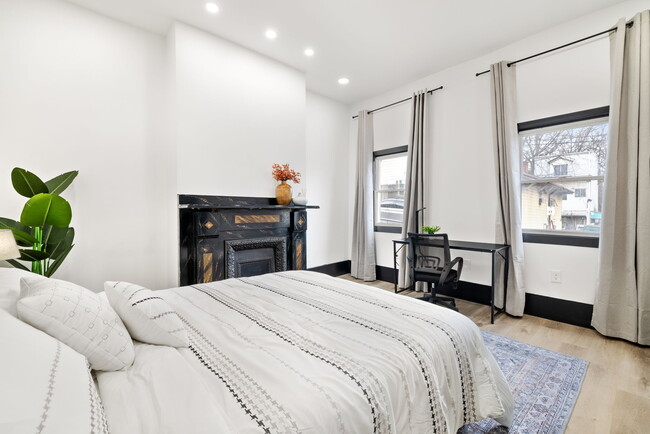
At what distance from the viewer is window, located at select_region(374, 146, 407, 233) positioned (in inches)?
184

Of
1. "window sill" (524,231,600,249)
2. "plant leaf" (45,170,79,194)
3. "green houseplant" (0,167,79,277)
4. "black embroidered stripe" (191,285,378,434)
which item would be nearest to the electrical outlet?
"window sill" (524,231,600,249)

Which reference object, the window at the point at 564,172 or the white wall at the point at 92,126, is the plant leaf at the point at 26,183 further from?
the window at the point at 564,172

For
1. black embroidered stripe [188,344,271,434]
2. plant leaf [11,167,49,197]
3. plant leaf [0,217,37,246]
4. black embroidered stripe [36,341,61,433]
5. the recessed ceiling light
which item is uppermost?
the recessed ceiling light

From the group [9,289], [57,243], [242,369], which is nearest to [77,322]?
[9,289]

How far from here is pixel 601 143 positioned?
2943 mm

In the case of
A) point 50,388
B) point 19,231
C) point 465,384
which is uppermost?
point 19,231

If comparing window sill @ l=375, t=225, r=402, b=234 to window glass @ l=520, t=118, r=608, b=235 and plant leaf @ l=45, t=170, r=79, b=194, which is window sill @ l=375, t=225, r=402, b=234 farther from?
plant leaf @ l=45, t=170, r=79, b=194

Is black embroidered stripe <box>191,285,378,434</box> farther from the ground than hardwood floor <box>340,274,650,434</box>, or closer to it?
farther from the ground

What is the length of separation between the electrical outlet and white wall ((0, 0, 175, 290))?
411 centimetres

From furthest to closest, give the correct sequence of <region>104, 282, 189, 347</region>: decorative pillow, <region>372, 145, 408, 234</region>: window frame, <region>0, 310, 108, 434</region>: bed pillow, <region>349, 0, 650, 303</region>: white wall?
<region>372, 145, 408, 234</region>: window frame → <region>349, 0, 650, 303</region>: white wall → <region>104, 282, 189, 347</region>: decorative pillow → <region>0, 310, 108, 434</region>: bed pillow

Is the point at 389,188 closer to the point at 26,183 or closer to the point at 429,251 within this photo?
the point at 429,251

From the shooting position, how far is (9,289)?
1057 millimetres

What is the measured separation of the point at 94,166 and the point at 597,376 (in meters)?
4.60

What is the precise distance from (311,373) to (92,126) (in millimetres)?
3228
